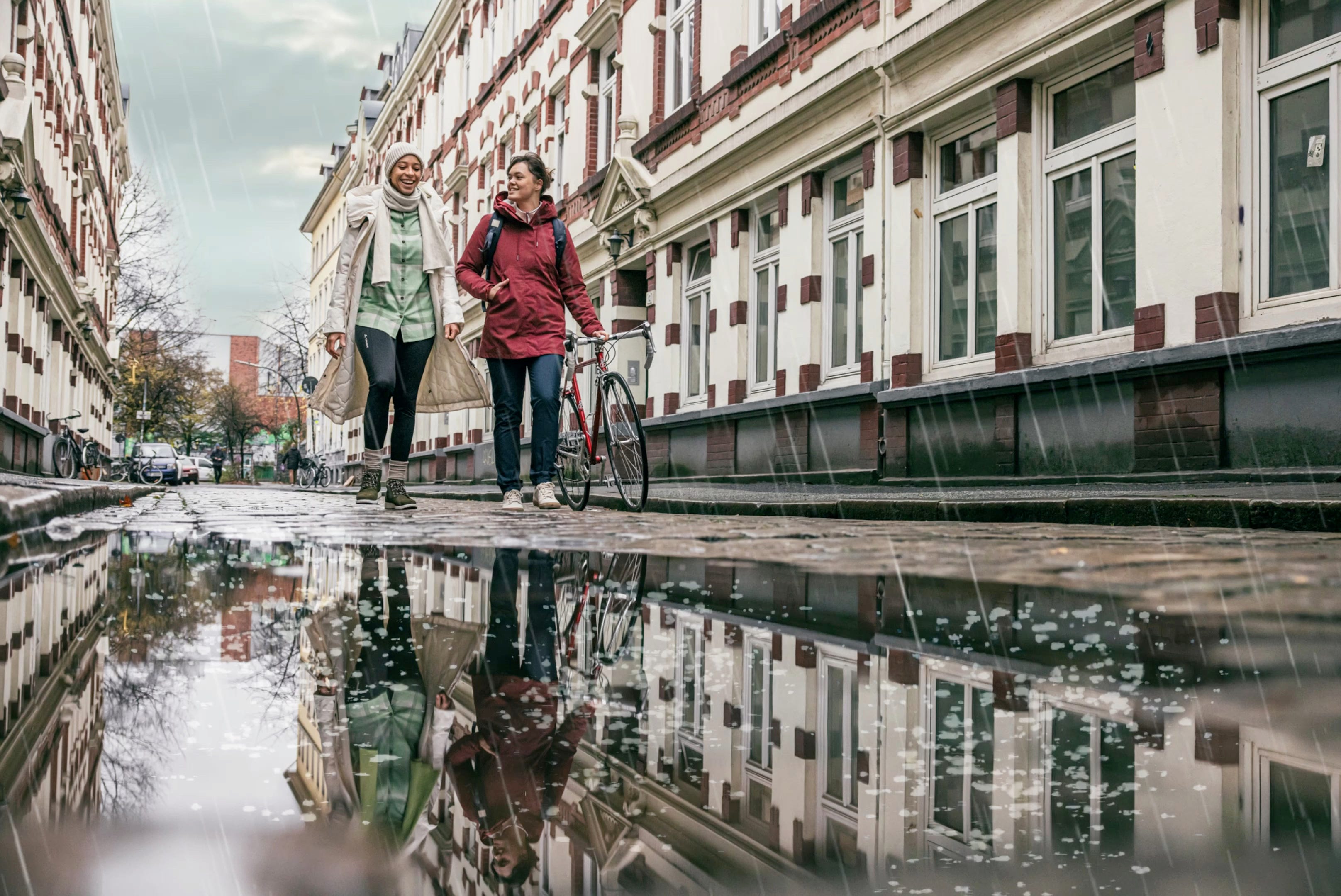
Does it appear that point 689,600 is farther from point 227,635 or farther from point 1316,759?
point 1316,759

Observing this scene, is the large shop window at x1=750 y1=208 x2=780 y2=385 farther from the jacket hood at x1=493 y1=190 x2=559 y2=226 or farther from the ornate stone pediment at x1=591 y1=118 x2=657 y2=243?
the jacket hood at x1=493 y1=190 x2=559 y2=226

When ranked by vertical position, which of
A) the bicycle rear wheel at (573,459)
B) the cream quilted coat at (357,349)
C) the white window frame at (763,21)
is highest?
the white window frame at (763,21)

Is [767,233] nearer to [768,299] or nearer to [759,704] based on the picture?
[768,299]

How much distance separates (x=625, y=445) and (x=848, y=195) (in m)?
6.29

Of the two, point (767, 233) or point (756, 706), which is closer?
point (756, 706)

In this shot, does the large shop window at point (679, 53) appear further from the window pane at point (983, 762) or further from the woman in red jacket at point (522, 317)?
the window pane at point (983, 762)

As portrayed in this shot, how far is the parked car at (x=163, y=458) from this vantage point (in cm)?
4778

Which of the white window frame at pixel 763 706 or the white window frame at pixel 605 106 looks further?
the white window frame at pixel 605 106

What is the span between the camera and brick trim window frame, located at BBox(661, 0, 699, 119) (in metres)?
18.9

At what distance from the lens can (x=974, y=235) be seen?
39.7ft

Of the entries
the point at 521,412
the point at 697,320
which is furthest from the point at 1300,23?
the point at 697,320

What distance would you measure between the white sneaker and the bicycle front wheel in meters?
0.68

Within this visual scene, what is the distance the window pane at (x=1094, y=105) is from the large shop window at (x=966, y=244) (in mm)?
809

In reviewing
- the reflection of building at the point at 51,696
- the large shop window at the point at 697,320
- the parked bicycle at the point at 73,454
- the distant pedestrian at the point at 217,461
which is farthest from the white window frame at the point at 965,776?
the distant pedestrian at the point at 217,461
